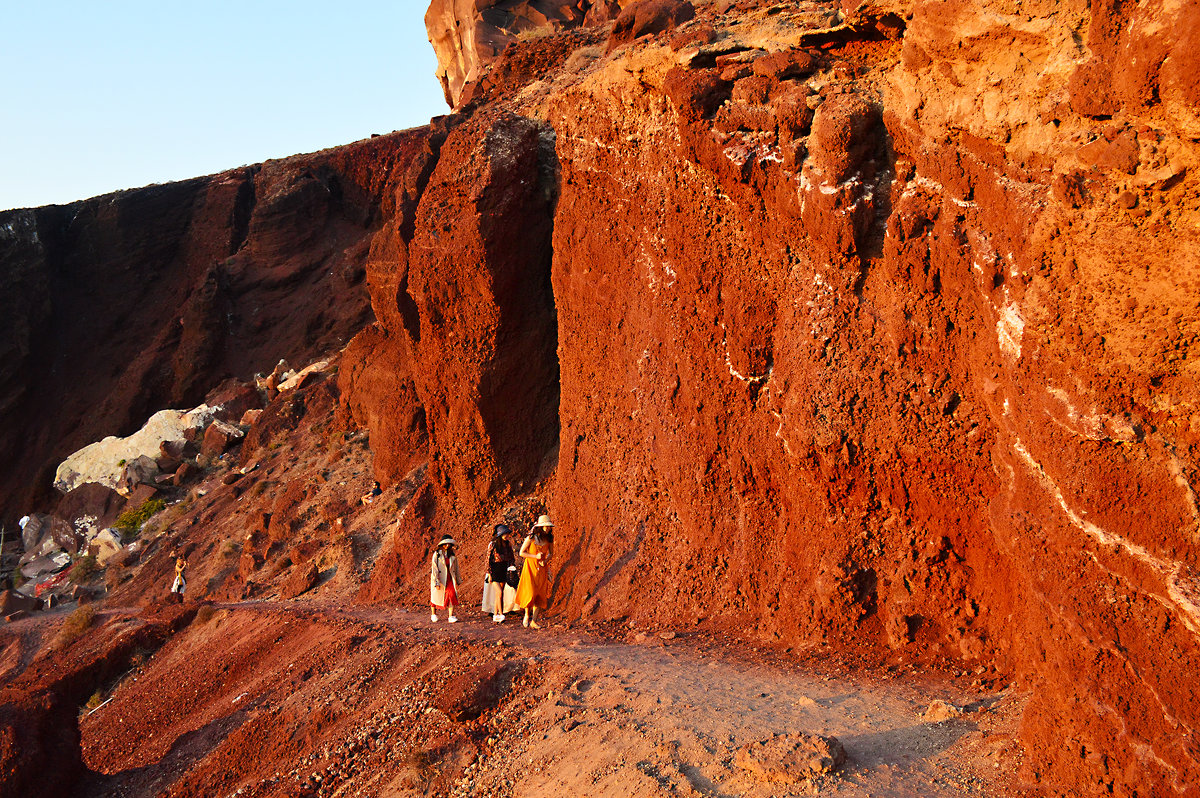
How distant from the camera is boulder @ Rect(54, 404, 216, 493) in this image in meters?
23.4

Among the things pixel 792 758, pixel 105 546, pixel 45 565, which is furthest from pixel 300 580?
pixel 45 565

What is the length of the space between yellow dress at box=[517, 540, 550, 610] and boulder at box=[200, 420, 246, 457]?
15.3 metres

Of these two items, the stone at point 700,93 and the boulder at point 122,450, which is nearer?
the stone at point 700,93

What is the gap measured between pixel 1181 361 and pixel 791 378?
301 centimetres

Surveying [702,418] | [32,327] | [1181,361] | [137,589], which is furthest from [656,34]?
[32,327]

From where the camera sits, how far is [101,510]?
22.5 meters

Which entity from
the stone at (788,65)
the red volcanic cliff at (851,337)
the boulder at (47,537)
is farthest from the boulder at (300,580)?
the boulder at (47,537)

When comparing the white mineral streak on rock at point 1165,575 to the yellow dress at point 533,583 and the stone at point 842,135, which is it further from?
the yellow dress at point 533,583

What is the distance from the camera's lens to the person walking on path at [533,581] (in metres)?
9.24

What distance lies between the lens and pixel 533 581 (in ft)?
30.5

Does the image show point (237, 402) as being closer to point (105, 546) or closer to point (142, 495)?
point (142, 495)

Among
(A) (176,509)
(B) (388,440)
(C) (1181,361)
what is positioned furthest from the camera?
(A) (176,509)

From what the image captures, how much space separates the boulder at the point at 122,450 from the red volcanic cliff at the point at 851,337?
42.1 feet

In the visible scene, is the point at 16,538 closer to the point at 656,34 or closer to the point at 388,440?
the point at 388,440
